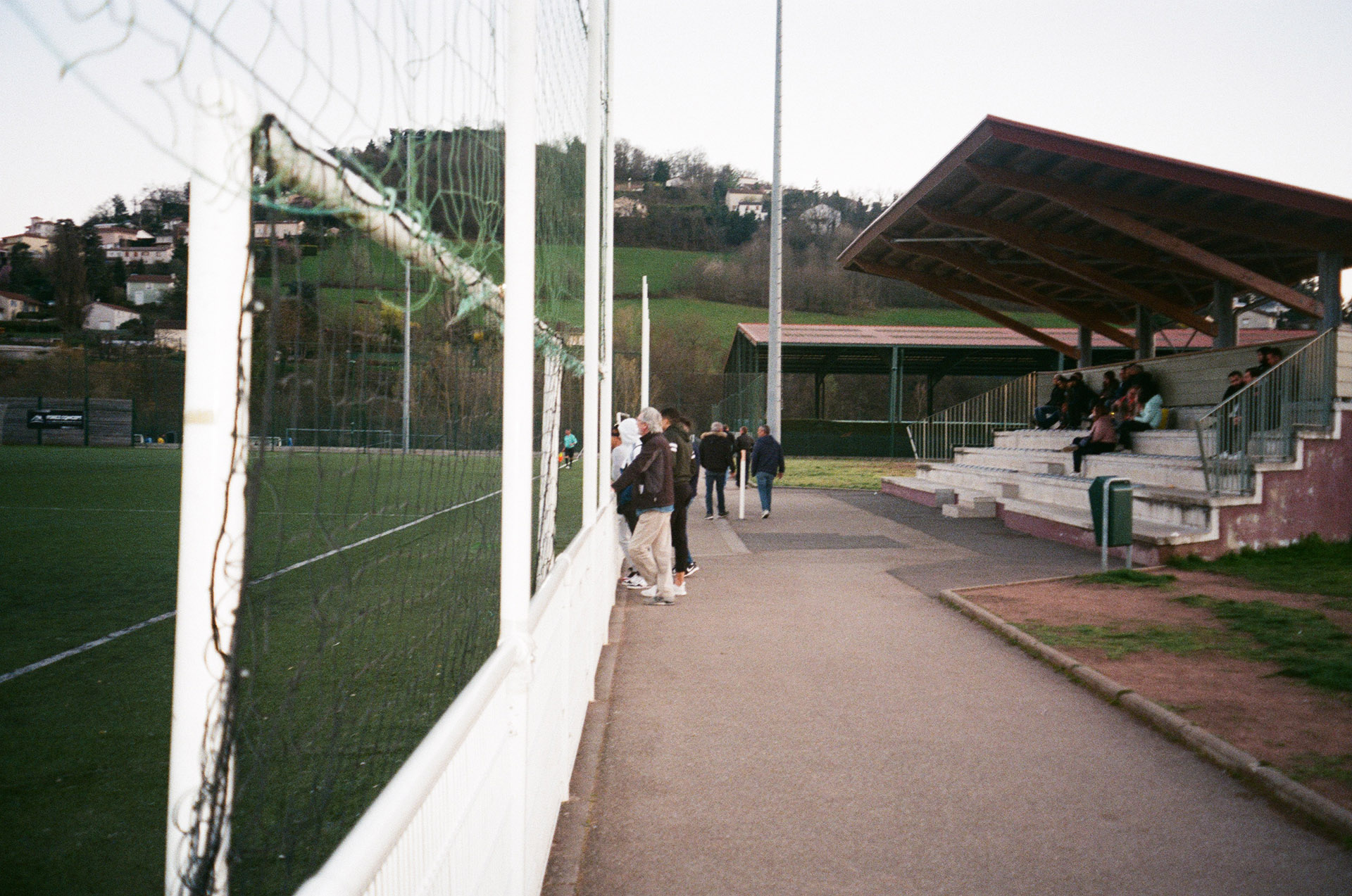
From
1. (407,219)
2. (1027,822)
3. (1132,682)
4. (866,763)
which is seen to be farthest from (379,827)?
(1132,682)

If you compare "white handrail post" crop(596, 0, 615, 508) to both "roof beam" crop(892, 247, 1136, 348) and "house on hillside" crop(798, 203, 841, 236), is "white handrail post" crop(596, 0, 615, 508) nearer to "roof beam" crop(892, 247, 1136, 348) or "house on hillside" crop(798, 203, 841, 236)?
"roof beam" crop(892, 247, 1136, 348)

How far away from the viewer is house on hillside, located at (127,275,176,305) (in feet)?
5.65

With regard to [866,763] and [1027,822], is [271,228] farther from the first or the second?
[866,763]

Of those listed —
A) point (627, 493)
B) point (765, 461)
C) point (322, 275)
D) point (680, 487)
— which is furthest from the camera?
point (765, 461)

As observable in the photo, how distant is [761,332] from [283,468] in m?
36.9

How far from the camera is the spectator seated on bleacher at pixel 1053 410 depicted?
875 inches

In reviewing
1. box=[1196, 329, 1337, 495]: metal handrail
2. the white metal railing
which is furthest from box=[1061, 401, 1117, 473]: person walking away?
the white metal railing

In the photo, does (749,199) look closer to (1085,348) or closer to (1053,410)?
(1085,348)

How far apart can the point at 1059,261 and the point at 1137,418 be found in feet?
11.3

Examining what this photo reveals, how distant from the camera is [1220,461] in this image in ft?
39.5

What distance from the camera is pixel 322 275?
1785mm

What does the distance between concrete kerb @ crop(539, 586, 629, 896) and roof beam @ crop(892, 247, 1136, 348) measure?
651 inches

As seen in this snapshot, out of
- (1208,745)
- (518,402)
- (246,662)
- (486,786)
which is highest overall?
(518,402)

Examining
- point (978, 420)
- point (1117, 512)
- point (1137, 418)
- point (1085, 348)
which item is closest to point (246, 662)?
point (1117, 512)
